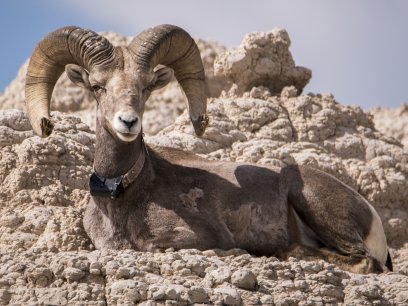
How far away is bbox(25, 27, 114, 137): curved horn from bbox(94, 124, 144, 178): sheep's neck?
669 millimetres

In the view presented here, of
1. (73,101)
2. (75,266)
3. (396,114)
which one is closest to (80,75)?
(75,266)

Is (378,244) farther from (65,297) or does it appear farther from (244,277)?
(65,297)

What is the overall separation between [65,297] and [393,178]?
21.1 feet

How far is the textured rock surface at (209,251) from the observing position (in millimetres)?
8734

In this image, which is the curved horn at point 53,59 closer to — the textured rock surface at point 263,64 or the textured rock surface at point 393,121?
the textured rock surface at point 263,64

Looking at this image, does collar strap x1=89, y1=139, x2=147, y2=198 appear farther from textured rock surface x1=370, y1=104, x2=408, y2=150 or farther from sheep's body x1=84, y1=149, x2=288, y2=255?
textured rock surface x1=370, y1=104, x2=408, y2=150

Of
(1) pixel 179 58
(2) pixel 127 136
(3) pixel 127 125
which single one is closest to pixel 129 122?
(3) pixel 127 125

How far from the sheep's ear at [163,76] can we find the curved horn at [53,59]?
625 millimetres

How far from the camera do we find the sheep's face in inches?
405

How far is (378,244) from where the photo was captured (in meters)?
11.8

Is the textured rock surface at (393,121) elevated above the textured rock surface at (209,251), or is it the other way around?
the textured rock surface at (393,121)

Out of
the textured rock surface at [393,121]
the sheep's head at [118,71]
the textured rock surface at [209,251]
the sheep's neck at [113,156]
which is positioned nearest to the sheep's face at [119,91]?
the sheep's head at [118,71]

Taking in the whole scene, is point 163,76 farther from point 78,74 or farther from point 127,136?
point 127,136

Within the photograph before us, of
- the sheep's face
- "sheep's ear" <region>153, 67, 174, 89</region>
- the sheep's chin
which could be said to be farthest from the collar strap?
"sheep's ear" <region>153, 67, 174, 89</region>
